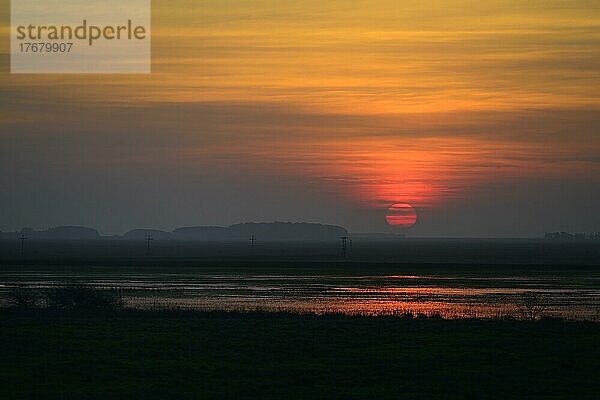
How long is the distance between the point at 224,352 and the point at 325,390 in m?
7.73

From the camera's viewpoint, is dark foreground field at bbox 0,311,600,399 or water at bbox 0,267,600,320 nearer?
dark foreground field at bbox 0,311,600,399

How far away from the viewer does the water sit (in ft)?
171

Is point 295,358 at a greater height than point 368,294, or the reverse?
point 295,358

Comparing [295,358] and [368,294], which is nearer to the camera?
[295,358]

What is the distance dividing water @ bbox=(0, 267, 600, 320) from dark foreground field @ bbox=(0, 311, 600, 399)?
843 cm

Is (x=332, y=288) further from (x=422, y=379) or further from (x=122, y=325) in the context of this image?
(x=422, y=379)

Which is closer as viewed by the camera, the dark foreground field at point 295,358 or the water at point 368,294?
the dark foreground field at point 295,358

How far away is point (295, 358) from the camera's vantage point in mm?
31250

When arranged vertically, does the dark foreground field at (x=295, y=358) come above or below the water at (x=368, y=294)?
above

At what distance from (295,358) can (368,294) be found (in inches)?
1401

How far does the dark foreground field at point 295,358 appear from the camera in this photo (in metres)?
25.7

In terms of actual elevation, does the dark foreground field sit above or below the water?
above

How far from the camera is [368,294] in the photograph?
6644cm

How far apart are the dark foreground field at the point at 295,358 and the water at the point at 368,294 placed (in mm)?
8432
